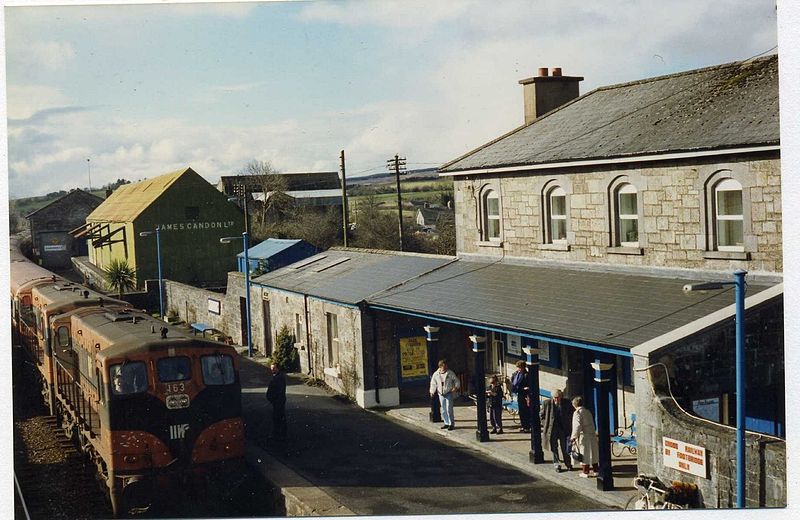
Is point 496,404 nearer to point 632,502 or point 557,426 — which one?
point 557,426

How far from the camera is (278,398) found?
16.1m

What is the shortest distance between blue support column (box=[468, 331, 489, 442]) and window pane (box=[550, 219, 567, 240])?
3222mm

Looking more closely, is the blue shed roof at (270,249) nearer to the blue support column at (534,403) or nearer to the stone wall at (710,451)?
the blue support column at (534,403)

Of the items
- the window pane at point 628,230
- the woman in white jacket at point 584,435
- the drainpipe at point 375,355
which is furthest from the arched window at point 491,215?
the woman in white jacket at point 584,435

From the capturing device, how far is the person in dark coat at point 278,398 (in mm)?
16062

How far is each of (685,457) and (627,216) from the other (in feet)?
19.2

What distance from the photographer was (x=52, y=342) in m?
16.9

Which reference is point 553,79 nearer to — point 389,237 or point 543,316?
point 543,316

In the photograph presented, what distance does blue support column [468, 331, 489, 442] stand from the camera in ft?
49.4

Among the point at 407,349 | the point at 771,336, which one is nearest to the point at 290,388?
the point at 407,349

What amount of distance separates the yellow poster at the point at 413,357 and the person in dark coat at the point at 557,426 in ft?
18.4

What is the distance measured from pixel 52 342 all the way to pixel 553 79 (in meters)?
12.7

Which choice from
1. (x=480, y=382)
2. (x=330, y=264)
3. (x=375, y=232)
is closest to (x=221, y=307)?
(x=330, y=264)

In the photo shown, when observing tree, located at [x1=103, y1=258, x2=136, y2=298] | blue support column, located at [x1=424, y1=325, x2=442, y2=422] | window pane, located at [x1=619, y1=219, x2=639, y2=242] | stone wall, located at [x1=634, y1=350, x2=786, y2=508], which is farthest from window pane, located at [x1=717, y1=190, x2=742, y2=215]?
tree, located at [x1=103, y1=258, x2=136, y2=298]
